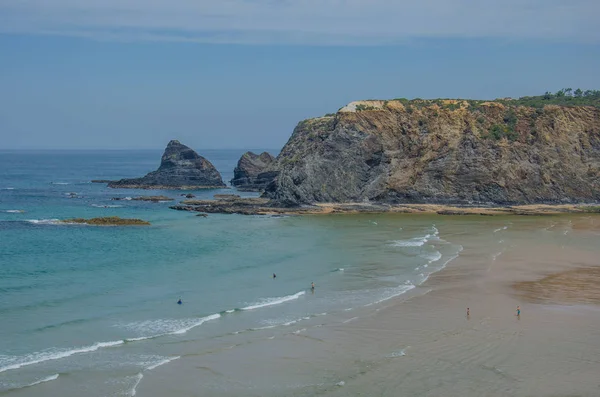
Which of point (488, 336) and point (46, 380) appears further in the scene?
point (488, 336)

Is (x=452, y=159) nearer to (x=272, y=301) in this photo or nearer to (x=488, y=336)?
(x=272, y=301)

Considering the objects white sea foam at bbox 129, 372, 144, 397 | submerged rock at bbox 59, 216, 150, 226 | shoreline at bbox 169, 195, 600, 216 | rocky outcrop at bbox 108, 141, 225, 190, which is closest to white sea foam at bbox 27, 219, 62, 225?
submerged rock at bbox 59, 216, 150, 226

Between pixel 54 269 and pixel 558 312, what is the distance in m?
29.8

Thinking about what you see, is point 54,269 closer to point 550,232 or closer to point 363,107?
point 550,232

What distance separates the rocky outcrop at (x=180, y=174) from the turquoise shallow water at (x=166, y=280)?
4150cm

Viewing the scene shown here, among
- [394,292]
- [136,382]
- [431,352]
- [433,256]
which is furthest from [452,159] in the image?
[136,382]

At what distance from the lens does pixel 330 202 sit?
8100 centimetres

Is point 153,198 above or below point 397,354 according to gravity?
above

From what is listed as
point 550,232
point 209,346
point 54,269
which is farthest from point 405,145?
point 209,346

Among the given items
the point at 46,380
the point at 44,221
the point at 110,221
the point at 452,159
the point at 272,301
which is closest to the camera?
the point at 46,380

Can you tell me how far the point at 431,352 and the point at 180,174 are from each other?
9369 centimetres

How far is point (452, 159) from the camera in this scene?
266ft

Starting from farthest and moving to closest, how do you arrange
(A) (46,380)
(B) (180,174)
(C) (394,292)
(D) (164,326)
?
(B) (180,174), (C) (394,292), (D) (164,326), (A) (46,380)

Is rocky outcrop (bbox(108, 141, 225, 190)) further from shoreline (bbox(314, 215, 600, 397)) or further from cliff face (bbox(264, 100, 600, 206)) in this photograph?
shoreline (bbox(314, 215, 600, 397))
